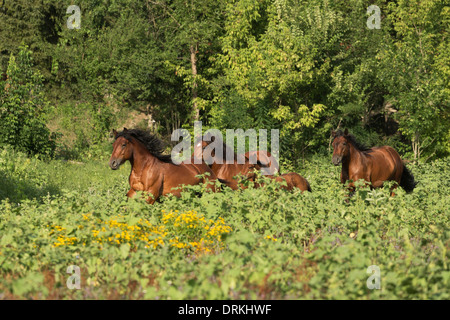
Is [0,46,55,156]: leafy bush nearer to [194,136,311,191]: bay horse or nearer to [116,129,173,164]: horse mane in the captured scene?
[194,136,311,191]: bay horse

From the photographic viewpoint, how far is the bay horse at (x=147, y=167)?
1060 centimetres

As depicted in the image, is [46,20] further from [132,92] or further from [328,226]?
[328,226]

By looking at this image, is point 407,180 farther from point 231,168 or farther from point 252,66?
point 252,66

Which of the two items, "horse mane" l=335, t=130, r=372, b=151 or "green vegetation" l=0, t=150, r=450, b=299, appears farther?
"horse mane" l=335, t=130, r=372, b=151

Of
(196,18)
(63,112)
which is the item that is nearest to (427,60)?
(196,18)

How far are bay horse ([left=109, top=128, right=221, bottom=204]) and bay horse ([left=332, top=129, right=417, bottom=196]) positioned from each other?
3.08m

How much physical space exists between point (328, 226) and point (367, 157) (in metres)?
5.43

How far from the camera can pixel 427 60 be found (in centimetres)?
2531

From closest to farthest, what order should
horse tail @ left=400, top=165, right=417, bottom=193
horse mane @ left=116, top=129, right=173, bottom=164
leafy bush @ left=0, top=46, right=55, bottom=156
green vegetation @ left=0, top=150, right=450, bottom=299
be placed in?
green vegetation @ left=0, top=150, right=450, bottom=299
horse mane @ left=116, top=129, right=173, bottom=164
horse tail @ left=400, top=165, right=417, bottom=193
leafy bush @ left=0, top=46, right=55, bottom=156

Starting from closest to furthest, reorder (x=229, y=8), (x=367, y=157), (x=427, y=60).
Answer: (x=367, y=157) → (x=427, y=60) → (x=229, y=8)

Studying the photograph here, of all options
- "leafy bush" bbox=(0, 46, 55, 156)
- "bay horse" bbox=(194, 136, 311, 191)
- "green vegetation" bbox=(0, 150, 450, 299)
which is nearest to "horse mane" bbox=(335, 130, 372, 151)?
"bay horse" bbox=(194, 136, 311, 191)

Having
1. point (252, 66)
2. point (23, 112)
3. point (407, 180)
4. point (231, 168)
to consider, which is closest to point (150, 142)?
point (231, 168)

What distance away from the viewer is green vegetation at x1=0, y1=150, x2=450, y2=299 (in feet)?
17.2

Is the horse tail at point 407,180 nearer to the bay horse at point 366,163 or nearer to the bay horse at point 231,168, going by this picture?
the bay horse at point 366,163
